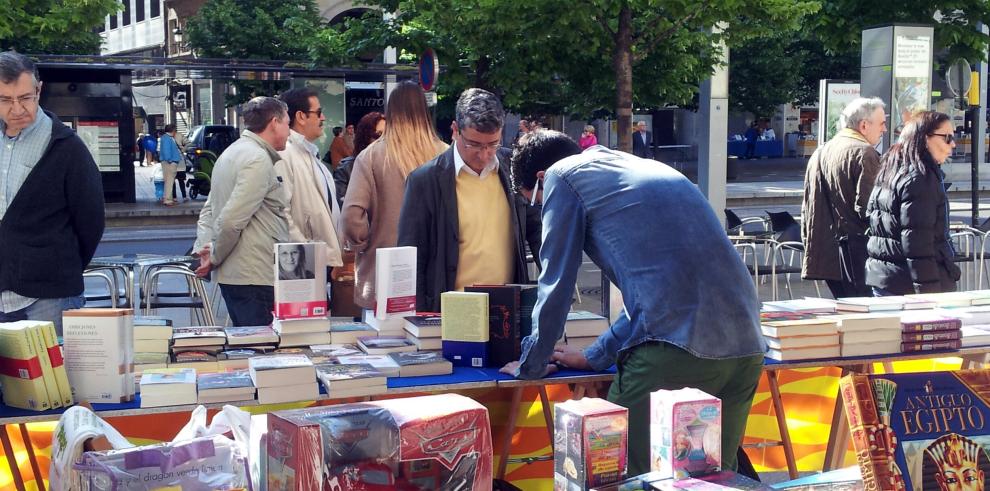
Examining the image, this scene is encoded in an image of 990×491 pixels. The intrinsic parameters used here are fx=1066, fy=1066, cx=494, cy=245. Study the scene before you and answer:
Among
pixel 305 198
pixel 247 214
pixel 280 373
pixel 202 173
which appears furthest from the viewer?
pixel 202 173

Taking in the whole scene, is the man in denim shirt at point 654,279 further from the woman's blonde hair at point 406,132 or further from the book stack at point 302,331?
the woman's blonde hair at point 406,132

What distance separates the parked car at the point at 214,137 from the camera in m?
24.6

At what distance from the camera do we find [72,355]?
341 cm

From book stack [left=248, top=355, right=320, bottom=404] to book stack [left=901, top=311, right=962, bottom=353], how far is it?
7.70 feet

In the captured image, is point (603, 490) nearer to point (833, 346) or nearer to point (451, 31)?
point (833, 346)

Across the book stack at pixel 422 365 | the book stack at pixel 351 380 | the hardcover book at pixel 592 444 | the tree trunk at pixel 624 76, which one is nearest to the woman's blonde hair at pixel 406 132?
the book stack at pixel 422 365

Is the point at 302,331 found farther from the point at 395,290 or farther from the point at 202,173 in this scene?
the point at 202,173

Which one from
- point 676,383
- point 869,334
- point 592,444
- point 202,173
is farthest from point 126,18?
point 592,444

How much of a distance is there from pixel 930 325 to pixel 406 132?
8.78ft

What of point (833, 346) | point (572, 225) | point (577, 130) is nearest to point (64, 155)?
point (572, 225)

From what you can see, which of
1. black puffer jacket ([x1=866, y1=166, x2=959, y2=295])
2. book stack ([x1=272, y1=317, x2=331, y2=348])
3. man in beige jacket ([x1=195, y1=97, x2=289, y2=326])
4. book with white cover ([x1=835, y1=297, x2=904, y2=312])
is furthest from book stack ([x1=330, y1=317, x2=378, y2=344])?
black puffer jacket ([x1=866, y1=166, x2=959, y2=295])

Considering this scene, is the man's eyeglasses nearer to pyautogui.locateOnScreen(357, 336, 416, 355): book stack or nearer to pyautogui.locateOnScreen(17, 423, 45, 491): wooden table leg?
pyautogui.locateOnScreen(17, 423, 45, 491): wooden table leg

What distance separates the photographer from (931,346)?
430cm

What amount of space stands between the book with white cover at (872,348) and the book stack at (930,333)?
0.10 ft
